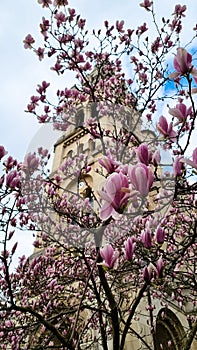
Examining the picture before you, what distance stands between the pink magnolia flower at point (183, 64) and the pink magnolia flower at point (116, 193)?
2.51ft

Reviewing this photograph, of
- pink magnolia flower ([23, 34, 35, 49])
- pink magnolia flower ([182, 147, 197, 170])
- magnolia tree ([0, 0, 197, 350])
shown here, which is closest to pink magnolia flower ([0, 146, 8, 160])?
magnolia tree ([0, 0, 197, 350])

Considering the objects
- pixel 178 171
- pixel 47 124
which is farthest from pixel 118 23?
pixel 178 171

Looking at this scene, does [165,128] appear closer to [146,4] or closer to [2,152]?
[2,152]

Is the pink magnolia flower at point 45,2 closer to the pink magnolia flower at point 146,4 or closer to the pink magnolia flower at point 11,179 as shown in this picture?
the pink magnolia flower at point 146,4

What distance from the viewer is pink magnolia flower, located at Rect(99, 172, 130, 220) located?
112 cm

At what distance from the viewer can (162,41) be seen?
181 inches

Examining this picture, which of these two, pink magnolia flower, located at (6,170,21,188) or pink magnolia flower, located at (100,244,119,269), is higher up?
pink magnolia flower, located at (6,170,21,188)

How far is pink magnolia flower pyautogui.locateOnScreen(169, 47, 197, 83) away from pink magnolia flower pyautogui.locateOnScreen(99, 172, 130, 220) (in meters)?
0.77

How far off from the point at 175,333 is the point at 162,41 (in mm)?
6086

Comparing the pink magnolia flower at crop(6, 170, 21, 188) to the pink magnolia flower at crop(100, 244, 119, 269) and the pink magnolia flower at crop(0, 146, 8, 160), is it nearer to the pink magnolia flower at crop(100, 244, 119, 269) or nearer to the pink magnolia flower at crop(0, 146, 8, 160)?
the pink magnolia flower at crop(0, 146, 8, 160)

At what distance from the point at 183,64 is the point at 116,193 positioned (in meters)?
0.85

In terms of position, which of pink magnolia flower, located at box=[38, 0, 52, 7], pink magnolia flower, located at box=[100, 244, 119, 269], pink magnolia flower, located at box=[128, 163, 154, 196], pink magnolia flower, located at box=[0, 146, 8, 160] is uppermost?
pink magnolia flower, located at box=[38, 0, 52, 7]

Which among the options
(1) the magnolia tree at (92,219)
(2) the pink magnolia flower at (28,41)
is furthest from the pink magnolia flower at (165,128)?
(2) the pink magnolia flower at (28,41)

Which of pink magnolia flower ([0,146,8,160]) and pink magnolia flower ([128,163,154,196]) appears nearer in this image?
pink magnolia flower ([128,163,154,196])
